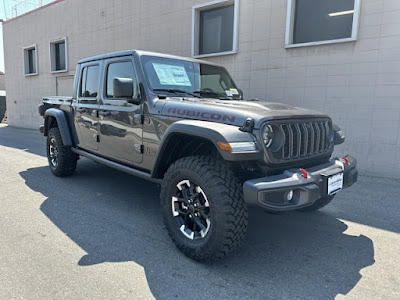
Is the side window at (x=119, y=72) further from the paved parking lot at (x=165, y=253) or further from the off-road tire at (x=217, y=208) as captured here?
the paved parking lot at (x=165, y=253)

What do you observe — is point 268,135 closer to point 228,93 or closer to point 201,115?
point 201,115

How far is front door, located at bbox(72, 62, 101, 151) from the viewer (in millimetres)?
4543

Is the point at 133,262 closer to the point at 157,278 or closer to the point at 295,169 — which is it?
the point at 157,278

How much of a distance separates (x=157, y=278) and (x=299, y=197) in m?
1.35

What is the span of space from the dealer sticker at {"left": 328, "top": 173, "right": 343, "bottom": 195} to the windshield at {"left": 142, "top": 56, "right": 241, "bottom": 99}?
1774 millimetres

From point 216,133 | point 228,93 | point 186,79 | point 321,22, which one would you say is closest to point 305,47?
point 321,22

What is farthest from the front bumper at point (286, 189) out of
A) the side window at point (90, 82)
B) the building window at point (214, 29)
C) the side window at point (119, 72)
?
the building window at point (214, 29)

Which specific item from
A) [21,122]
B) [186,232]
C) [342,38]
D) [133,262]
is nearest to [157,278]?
[133,262]

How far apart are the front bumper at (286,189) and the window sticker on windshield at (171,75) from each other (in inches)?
70.7

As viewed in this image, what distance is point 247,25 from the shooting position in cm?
766

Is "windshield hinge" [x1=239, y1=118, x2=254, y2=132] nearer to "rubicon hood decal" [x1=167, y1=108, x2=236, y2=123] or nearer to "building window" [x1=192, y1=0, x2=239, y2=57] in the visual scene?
"rubicon hood decal" [x1=167, y1=108, x2=236, y2=123]

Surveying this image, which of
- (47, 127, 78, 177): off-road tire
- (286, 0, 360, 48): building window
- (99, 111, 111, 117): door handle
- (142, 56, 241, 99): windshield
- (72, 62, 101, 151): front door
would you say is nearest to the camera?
(142, 56, 241, 99): windshield

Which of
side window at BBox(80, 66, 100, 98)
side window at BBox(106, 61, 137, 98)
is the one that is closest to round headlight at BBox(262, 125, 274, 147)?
side window at BBox(106, 61, 137, 98)

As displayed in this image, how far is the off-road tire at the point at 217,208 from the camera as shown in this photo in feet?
8.51
